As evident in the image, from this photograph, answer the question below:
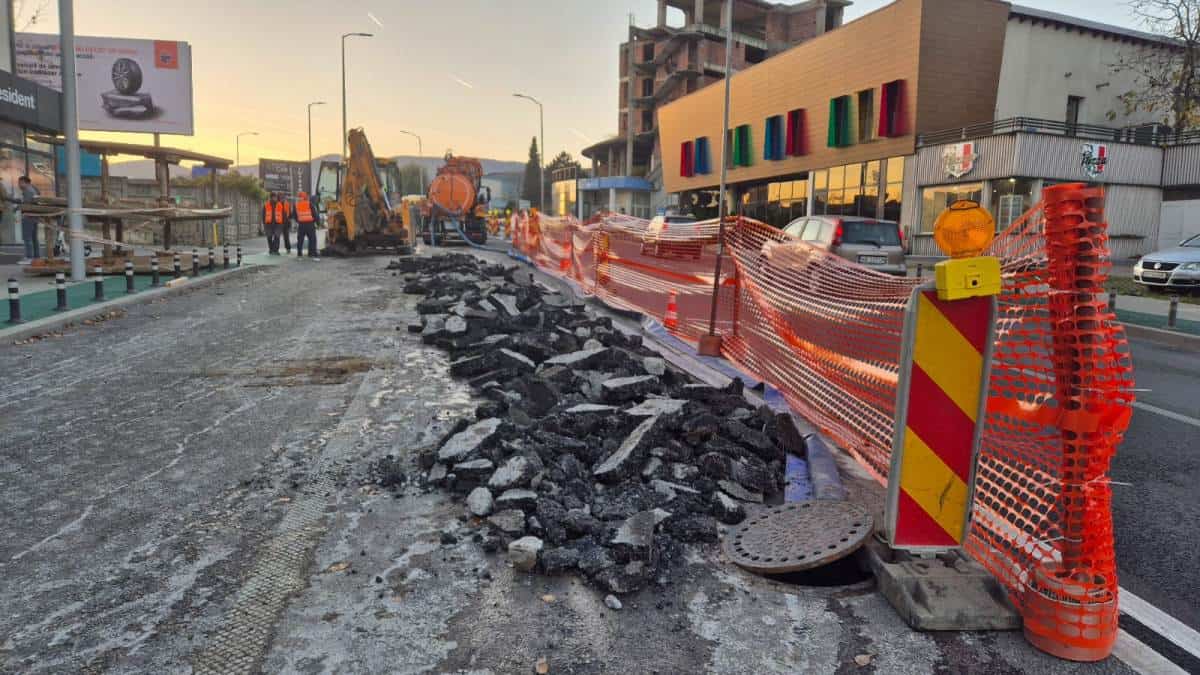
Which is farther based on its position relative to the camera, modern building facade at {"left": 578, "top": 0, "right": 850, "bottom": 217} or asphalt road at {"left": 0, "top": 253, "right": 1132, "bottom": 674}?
modern building facade at {"left": 578, "top": 0, "right": 850, "bottom": 217}

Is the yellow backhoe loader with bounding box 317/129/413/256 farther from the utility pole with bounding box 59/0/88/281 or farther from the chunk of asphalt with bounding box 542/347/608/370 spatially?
the chunk of asphalt with bounding box 542/347/608/370

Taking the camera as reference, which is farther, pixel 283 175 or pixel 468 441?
pixel 283 175

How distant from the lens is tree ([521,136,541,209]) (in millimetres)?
131375

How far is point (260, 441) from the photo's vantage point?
527cm

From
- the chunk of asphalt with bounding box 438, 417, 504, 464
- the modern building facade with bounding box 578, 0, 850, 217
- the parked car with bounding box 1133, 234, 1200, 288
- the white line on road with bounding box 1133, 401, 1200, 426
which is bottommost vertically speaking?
the white line on road with bounding box 1133, 401, 1200, 426

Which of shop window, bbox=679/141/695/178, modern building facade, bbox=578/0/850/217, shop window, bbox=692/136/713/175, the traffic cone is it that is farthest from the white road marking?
modern building facade, bbox=578/0/850/217

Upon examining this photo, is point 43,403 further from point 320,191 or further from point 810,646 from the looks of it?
point 320,191

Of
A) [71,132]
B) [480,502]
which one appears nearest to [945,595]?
[480,502]

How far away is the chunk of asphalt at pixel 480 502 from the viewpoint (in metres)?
3.92

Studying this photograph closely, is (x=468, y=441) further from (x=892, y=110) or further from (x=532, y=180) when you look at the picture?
(x=532, y=180)

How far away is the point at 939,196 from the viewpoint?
104ft

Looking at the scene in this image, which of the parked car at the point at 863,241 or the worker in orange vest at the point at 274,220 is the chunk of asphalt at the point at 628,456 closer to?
the parked car at the point at 863,241

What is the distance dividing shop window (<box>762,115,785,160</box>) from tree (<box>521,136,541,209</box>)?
8778 cm

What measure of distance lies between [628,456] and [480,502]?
908 millimetres
